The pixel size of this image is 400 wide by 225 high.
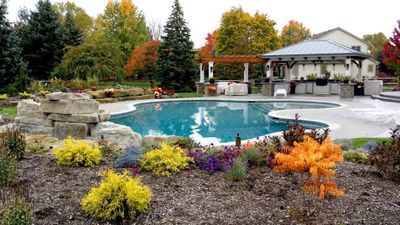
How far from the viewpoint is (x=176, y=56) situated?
25.3 meters

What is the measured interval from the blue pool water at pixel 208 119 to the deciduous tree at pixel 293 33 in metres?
27.0

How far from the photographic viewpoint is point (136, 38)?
31.9 m

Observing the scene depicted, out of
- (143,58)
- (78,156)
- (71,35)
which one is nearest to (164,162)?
(78,156)

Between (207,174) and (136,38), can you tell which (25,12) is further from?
(207,174)

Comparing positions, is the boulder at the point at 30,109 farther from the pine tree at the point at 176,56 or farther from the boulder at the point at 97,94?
the pine tree at the point at 176,56

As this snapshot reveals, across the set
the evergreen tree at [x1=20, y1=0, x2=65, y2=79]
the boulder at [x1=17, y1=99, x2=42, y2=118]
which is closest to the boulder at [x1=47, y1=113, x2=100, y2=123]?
the boulder at [x1=17, y1=99, x2=42, y2=118]

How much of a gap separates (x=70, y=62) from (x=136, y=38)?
Result: 10.2 m

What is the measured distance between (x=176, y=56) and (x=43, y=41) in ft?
32.6

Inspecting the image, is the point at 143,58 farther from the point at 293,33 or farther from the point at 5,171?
the point at 293,33

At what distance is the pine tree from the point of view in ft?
82.7

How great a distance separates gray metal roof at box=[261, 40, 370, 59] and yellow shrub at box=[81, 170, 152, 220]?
19.6 m

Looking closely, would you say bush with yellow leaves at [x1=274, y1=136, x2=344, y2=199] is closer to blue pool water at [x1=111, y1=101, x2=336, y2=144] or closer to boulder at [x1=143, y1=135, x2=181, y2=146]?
boulder at [x1=143, y1=135, x2=181, y2=146]

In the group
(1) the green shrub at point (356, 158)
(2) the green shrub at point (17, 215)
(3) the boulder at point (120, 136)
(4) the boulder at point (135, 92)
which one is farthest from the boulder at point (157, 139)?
(4) the boulder at point (135, 92)

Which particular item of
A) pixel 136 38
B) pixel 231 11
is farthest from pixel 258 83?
pixel 136 38
